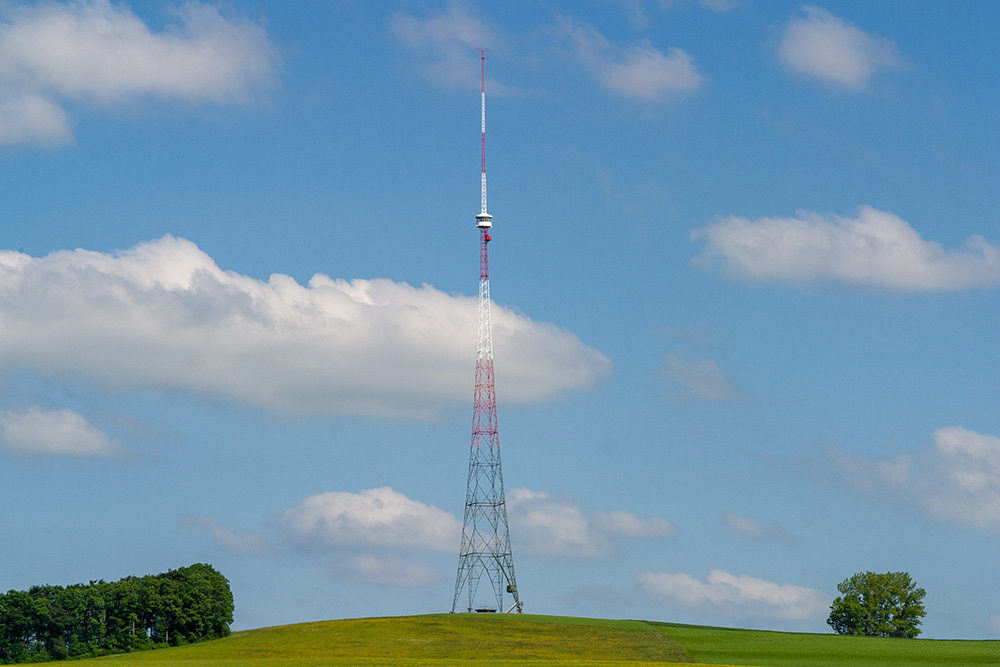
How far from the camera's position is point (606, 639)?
446 feet

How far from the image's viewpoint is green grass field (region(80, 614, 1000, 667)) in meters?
118

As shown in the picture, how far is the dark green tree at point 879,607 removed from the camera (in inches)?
6924

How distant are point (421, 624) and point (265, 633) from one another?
668 inches

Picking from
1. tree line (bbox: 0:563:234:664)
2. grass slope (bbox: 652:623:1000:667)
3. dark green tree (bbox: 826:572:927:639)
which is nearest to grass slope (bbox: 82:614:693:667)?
grass slope (bbox: 652:623:1000:667)

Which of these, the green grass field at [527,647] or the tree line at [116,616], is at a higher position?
the tree line at [116,616]

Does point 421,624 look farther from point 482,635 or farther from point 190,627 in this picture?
point 190,627

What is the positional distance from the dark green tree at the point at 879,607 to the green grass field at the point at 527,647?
28.5 m

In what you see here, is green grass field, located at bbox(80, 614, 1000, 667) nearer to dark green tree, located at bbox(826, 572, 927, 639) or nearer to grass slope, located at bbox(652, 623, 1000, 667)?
grass slope, located at bbox(652, 623, 1000, 667)

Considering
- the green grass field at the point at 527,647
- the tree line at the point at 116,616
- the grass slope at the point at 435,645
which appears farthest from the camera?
the tree line at the point at 116,616

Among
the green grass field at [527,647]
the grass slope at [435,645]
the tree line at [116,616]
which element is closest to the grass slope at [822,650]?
the green grass field at [527,647]

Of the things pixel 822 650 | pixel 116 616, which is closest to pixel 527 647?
pixel 822 650

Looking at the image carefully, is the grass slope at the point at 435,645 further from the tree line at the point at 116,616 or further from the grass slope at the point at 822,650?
the tree line at the point at 116,616

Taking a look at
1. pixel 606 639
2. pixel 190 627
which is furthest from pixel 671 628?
pixel 190 627

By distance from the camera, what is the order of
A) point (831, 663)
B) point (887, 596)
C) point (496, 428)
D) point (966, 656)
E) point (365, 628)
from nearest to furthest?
point (831, 663), point (966, 656), point (365, 628), point (496, 428), point (887, 596)
